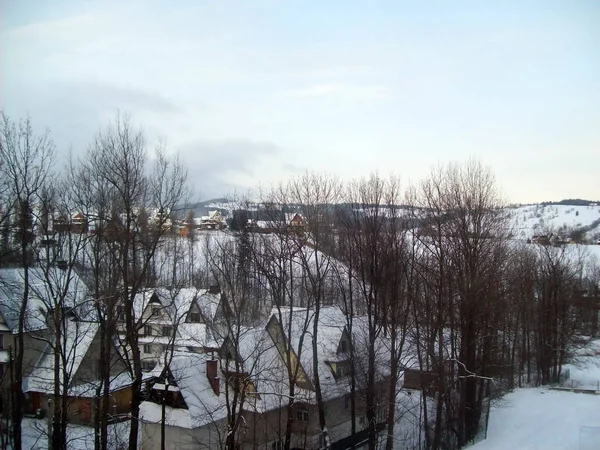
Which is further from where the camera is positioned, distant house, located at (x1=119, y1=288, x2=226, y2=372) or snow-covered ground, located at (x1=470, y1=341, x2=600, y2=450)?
snow-covered ground, located at (x1=470, y1=341, x2=600, y2=450)

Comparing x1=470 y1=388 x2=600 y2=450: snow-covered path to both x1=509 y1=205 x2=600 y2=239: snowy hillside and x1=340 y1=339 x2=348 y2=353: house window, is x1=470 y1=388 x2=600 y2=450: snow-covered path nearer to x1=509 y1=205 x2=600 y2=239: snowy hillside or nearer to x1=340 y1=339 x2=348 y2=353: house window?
x1=340 y1=339 x2=348 y2=353: house window

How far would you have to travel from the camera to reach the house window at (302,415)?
2064 centimetres

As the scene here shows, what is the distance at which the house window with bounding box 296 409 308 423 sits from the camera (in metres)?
20.6

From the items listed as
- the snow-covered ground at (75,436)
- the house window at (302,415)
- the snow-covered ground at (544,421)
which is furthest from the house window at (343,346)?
the snow-covered ground at (75,436)

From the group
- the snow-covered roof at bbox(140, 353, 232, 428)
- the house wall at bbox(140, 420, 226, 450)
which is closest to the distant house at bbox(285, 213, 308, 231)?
the snow-covered roof at bbox(140, 353, 232, 428)

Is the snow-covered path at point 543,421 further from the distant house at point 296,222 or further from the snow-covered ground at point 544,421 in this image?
the distant house at point 296,222

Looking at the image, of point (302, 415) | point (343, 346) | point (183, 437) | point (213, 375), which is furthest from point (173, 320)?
point (343, 346)

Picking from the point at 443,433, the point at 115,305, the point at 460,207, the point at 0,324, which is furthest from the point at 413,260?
the point at 0,324

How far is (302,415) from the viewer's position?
2114 cm

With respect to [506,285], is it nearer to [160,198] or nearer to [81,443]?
[160,198]

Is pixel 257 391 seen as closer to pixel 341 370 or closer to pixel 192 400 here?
pixel 192 400

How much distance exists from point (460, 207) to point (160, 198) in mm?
10990

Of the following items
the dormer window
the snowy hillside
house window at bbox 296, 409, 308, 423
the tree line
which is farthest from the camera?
the snowy hillside

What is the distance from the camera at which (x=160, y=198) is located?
15.8 metres
